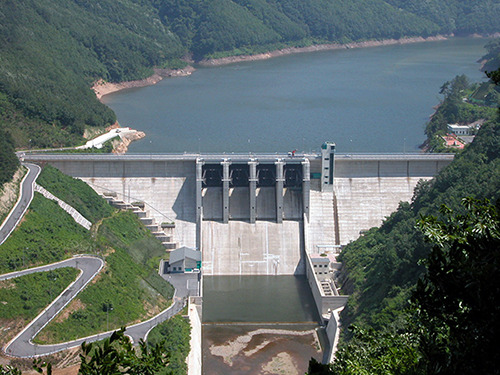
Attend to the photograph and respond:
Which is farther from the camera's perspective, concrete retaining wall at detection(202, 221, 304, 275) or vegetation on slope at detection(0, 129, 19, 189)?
concrete retaining wall at detection(202, 221, 304, 275)

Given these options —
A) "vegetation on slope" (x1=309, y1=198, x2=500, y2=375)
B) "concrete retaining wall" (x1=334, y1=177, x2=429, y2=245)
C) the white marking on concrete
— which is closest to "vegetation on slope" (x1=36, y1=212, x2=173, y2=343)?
the white marking on concrete

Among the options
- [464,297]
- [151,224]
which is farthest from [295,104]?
[464,297]

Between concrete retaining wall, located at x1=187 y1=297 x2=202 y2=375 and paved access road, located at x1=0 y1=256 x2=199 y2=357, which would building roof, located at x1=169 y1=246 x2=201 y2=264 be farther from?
concrete retaining wall, located at x1=187 y1=297 x2=202 y2=375

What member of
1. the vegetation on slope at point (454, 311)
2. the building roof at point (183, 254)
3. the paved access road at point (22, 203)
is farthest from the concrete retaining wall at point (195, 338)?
the vegetation on slope at point (454, 311)

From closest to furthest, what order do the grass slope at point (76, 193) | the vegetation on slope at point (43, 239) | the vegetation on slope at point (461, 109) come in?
the vegetation on slope at point (43, 239)
the grass slope at point (76, 193)
the vegetation on slope at point (461, 109)

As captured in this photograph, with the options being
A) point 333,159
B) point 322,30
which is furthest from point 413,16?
point 333,159

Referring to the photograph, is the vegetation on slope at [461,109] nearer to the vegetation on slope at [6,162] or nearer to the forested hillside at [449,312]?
the vegetation on slope at [6,162]

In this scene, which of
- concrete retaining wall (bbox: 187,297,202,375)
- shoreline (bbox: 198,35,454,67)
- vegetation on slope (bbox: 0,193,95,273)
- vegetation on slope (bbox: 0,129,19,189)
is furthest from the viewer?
shoreline (bbox: 198,35,454,67)
